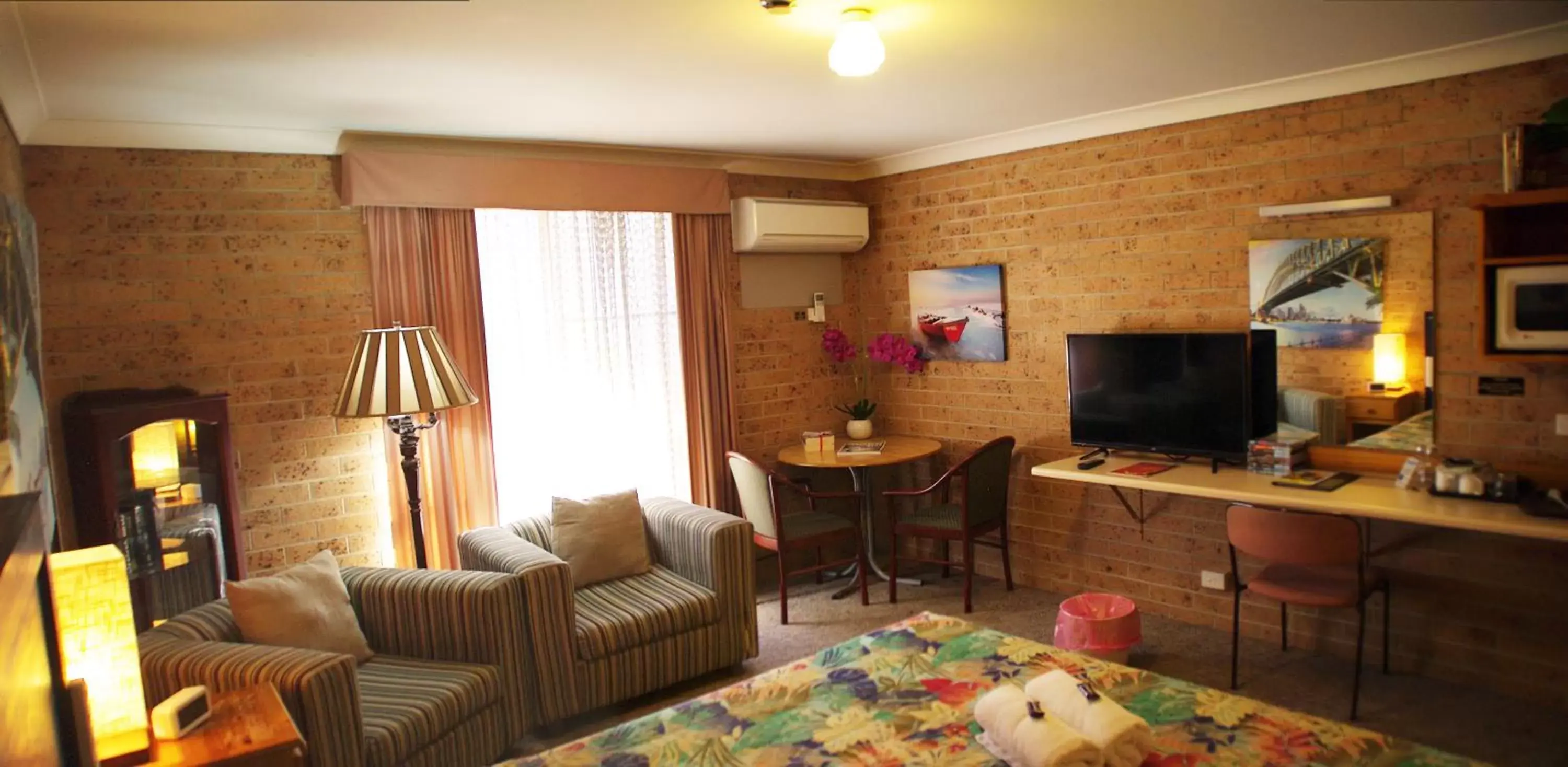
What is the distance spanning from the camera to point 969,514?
451 cm

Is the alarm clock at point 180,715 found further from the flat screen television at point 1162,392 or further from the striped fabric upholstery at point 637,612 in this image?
the flat screen television at point 1162,392

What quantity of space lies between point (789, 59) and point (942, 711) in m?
1.92

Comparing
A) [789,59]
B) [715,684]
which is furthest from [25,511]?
[715,684]

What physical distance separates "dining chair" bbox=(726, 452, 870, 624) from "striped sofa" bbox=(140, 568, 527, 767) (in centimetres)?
145

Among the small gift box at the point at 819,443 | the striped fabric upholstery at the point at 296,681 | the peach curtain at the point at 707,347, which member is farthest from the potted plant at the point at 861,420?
the striped fabric upholstery at the point at 296,681

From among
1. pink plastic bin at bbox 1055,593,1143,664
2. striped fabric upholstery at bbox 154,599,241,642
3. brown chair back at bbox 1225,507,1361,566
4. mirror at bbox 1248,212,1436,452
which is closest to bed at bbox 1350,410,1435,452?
mirror at bbox 1248,212,1436,452

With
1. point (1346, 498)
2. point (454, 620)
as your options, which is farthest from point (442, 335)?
point (1346, 498)

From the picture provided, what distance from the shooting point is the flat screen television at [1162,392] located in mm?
3828

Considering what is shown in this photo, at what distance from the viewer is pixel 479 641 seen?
125 inches

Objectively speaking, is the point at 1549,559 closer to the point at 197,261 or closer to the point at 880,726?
the point at 880,726

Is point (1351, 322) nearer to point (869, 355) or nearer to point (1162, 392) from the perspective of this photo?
point (1162, 392)

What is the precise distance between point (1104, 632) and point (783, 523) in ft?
5.14

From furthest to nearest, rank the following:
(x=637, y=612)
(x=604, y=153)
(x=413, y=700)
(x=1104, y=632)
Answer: (x=604, y=153)
(x=1104, y=632)
(x=637, y=612)
(x=413, y=700)

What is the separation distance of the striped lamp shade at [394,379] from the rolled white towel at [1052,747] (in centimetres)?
232
